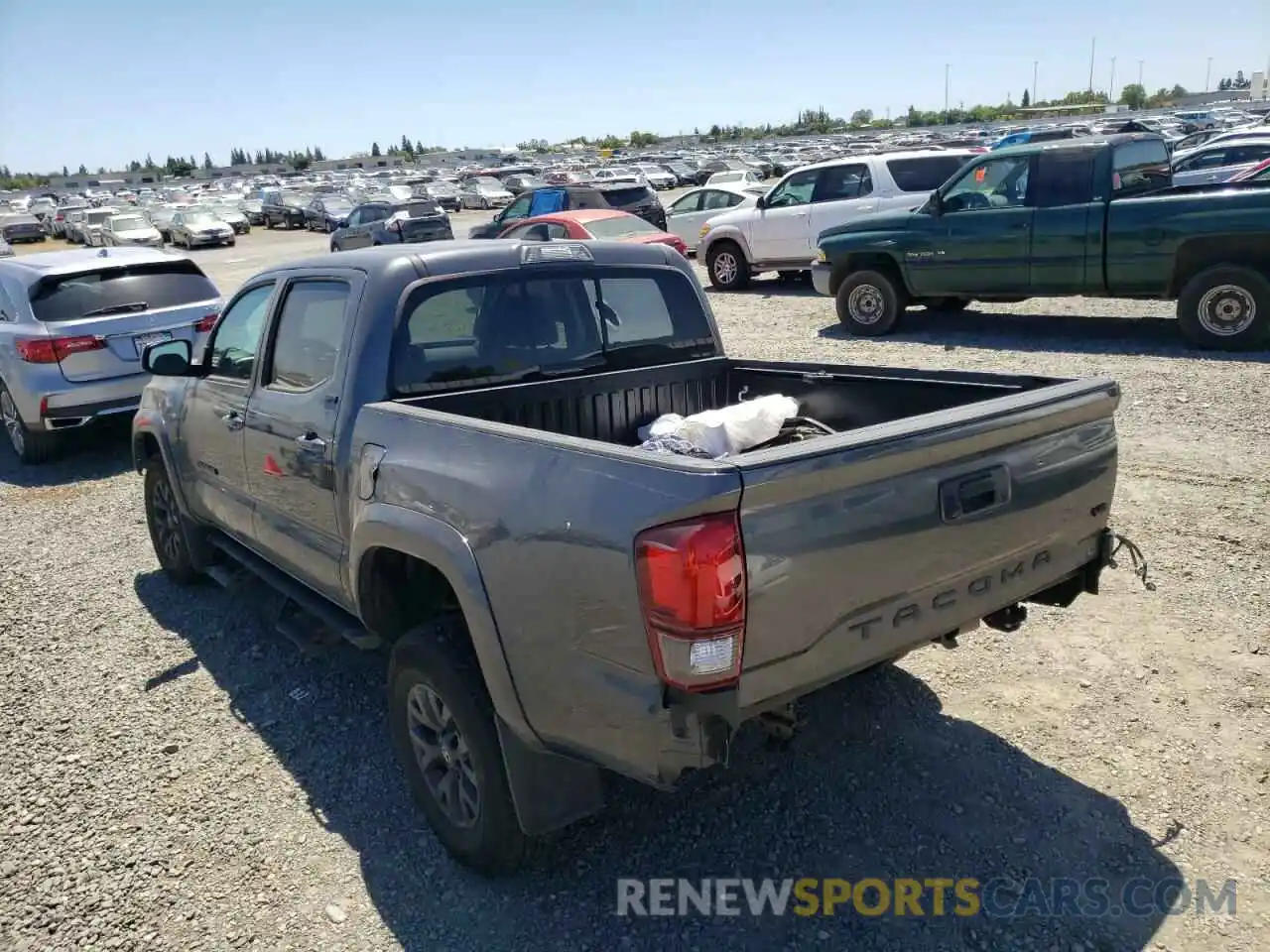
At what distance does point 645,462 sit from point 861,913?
5.13 ft

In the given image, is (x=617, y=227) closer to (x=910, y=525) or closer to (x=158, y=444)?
(x=158, y=444)

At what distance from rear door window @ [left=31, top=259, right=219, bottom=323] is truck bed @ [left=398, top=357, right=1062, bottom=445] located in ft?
19.5

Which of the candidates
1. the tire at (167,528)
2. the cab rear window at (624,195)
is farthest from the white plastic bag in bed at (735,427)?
the cab rear window at (624,195)

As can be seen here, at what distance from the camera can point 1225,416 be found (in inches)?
280

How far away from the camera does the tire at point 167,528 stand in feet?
17.9

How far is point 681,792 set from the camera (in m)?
3.43

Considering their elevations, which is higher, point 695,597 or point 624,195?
point 624,195

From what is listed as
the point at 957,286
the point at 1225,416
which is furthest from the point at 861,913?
the point at 957,286

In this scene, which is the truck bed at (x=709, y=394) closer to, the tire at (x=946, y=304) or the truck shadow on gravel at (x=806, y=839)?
the truck shadow on gravel at (x=806, y=839)

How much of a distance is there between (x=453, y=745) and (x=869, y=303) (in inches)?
367

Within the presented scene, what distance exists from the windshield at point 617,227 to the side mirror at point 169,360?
10.1 m

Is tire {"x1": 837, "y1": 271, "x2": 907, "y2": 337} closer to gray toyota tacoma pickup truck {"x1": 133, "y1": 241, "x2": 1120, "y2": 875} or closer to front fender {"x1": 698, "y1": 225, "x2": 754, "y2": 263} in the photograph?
front fender {"x1": 698, "y1": 225, "x2": 754, "y2": 263}

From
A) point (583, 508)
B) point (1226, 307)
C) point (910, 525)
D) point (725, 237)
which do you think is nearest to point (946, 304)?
point (1226, 307)

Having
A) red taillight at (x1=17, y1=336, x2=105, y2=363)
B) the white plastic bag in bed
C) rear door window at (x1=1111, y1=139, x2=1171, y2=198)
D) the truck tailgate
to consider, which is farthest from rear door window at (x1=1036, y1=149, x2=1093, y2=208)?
red taillight at (x1=17, y1=336, x2=105, y2=363)
